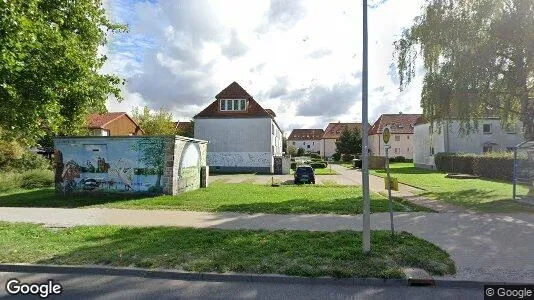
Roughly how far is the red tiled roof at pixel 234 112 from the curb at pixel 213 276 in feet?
106

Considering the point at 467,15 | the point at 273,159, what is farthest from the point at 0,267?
the point at 273,159

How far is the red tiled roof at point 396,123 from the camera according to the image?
70.6 metres

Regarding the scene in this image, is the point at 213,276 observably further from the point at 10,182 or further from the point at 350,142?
the point at 350,142

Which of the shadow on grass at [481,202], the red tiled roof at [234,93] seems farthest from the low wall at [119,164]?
the red tiled roof at [234,93]

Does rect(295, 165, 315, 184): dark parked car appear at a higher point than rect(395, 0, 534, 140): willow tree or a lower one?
lower

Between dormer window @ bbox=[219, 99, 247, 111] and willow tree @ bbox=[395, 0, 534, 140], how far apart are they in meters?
21.6

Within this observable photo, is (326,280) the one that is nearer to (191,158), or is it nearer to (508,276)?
(508,276)

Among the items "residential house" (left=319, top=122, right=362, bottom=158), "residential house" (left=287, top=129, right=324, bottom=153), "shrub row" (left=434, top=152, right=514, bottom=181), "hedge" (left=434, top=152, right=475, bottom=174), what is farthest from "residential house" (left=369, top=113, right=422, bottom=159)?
"residential house" (left=287, top=129, right=324, bottom=153)

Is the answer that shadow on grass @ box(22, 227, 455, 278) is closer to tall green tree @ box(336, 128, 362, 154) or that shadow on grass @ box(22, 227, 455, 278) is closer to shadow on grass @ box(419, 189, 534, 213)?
shadow on grass @ box(419, 189, 534, 213)

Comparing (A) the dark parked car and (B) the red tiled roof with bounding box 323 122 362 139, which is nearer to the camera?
(A) the dark parked car

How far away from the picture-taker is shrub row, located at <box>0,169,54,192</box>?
731 inches

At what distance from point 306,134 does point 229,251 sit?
111 m

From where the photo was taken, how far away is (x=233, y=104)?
38625 mm

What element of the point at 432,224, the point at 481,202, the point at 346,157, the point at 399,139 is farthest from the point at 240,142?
the point at 399,139
